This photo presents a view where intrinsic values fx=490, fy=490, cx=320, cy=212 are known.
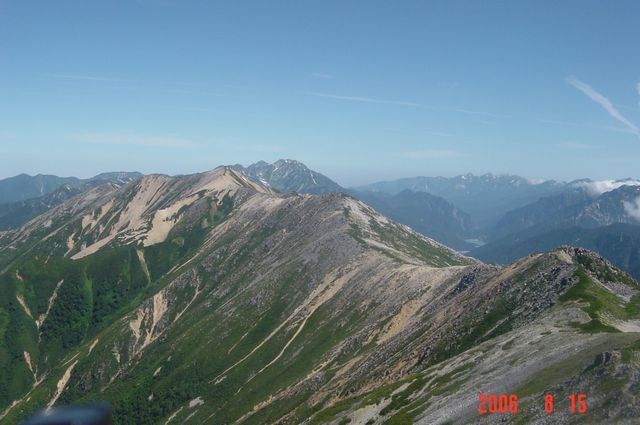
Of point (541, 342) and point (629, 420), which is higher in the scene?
point (629, 420)

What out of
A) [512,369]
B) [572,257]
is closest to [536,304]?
[572,257]

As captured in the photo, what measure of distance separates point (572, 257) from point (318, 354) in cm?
10139

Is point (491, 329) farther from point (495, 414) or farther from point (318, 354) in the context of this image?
point (318, 354)

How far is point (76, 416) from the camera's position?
1612 centimetres

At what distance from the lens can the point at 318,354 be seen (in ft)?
643
